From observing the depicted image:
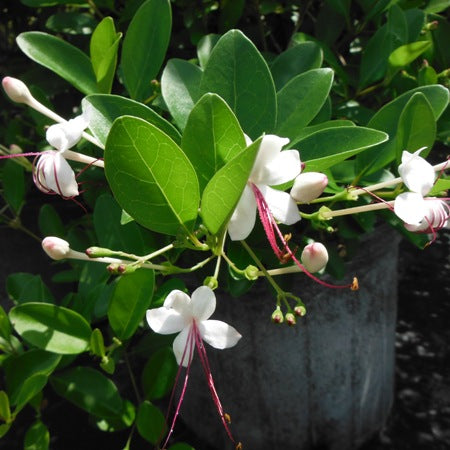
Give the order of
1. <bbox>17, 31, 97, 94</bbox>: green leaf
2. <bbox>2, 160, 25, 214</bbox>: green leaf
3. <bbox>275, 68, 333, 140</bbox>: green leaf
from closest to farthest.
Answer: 1. <bbox>275, 68, 333, 140</bbox>: green leaf
2. <bbox>17, 31, 97, 94</bbox>: green leaf
3. <bbox>2, 160, 25, 214</bbox>: green leaf

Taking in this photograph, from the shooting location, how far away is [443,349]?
2.04 meters

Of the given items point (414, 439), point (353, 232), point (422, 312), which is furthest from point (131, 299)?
point (422, 312)

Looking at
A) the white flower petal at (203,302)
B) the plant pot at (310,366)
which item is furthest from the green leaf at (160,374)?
the white flower petal at (203,302)

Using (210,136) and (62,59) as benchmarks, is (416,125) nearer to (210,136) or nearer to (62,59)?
(210,136)

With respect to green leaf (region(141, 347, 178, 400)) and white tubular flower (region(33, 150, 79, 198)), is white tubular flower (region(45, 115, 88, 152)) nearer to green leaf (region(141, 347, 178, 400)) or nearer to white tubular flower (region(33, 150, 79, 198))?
white tubular flower (region(33, 150, 79, 198))

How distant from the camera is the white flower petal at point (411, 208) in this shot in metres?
0.56

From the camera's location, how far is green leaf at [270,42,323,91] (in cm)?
83

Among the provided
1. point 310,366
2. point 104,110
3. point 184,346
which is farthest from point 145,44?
point 310,366

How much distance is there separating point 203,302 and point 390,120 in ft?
1.14

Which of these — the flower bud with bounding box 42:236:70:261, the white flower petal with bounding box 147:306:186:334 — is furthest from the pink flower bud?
the white flower petal with bounding box 147:306:186:334

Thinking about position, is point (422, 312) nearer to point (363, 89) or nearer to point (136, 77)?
point (363, 89)

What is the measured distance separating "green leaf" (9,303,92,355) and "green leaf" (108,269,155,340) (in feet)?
0.15

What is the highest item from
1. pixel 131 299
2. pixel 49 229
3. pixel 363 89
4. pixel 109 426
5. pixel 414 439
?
pixel 363 89

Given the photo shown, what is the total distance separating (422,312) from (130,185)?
6.23 feet
